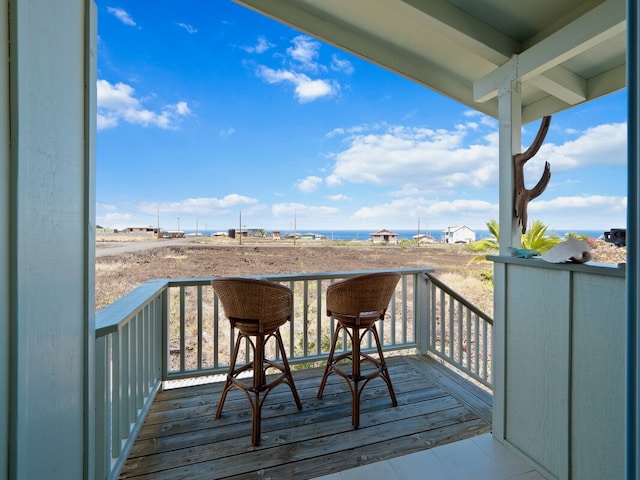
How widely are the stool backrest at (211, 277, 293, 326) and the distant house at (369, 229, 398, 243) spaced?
6.92 m

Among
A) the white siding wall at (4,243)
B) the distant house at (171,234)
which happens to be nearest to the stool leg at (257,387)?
the white siding wall at (4,243)

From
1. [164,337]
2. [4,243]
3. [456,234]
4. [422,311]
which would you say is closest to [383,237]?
[456,234]

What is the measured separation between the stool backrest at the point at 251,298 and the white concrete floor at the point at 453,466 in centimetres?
97

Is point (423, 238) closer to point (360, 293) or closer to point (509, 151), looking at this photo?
point (509, 151)

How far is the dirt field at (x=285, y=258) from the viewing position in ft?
18.5

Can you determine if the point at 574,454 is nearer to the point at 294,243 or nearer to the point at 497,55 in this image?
the point at 497,55

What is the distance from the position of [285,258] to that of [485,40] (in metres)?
6.04

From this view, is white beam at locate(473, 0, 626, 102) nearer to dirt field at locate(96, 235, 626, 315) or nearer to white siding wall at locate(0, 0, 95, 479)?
Answer: white siding wall at locate(0, 0, 95, 479)

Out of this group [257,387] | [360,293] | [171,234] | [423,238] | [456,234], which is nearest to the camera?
[257,387]

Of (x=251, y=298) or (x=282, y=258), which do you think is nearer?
(x=251, y=298)

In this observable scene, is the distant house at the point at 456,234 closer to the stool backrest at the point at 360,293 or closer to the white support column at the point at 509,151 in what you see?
the white support column at the point at 509,151

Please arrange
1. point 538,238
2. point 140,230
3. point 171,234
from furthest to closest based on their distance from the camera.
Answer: point 171,234 → point 140,230 → point 538,238

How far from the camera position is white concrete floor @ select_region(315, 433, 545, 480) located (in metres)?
1.62

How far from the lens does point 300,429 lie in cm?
202
